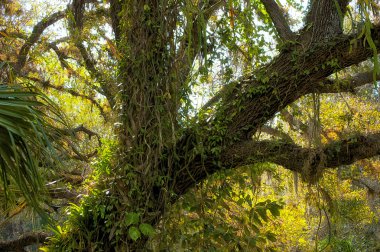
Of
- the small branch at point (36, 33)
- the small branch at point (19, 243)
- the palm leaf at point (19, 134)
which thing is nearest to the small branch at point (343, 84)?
the palm leaf at point (19, 134)

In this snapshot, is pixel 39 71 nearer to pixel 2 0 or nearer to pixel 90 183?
pixel 2 0

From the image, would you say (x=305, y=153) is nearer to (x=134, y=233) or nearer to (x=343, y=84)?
(x=343, y=84)

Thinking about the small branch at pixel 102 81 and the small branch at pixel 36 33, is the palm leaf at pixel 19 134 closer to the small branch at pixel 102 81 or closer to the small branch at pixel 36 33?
the small branch at pixel 102 81

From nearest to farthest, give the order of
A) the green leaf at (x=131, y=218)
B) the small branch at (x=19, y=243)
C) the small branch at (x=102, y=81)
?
the green leaf at (x=131, y=218)
the small branch at (x=102, y=81)
the small branch at (x=19, y=243)

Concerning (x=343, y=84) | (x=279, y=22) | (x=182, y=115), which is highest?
(x=279, y=22)

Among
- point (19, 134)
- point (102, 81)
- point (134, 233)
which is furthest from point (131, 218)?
point (19, 134)

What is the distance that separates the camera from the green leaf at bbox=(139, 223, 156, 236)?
366 cm

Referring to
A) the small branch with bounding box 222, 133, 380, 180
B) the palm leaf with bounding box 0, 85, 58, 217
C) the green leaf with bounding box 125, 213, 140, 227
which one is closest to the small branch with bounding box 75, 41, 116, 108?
the green leaf with bounding box 125, 213, 140, 227

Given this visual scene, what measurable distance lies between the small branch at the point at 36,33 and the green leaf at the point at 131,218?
3.03m

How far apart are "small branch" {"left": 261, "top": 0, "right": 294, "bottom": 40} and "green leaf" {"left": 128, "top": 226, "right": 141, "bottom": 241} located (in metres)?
1.93

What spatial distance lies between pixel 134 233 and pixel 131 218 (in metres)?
0.14

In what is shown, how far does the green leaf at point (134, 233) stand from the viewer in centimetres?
361

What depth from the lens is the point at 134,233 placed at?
3.64 meters

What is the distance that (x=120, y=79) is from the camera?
4156mm
